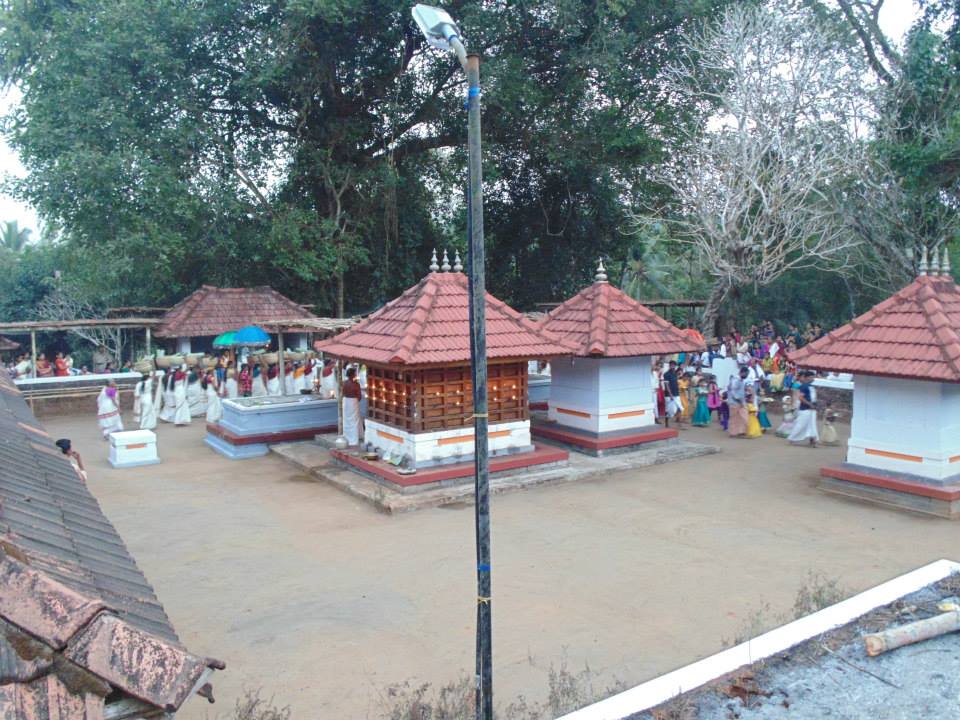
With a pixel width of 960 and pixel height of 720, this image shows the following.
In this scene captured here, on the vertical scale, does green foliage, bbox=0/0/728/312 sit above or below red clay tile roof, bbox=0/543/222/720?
above

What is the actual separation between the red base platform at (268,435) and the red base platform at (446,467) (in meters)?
1.92

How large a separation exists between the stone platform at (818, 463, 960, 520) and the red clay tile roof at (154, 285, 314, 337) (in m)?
16.2

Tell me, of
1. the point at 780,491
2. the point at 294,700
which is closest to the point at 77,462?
the point at 294,700

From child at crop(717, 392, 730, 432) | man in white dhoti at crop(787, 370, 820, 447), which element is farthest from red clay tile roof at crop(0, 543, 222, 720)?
child at crop(717, 392, 730, 432)

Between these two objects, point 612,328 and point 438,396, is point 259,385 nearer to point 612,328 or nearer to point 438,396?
point 438,396

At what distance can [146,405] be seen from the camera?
654 inches

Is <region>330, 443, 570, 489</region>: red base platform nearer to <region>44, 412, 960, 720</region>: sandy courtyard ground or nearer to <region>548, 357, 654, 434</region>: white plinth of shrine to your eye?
<region>44, 412, 960, 720</region>: sandy courtyard ground

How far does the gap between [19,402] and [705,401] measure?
13847 mm

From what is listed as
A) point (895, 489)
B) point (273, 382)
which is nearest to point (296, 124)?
point (273, 382)

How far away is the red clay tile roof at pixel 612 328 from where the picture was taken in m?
13.4

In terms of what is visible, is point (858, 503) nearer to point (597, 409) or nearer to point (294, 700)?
point (597, 409)

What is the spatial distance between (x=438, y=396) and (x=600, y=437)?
3581mm

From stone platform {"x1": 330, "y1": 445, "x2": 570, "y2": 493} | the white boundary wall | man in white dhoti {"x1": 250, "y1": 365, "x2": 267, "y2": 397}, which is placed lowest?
the white boundary wall

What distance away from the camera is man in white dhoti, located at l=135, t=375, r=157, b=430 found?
652 inches
